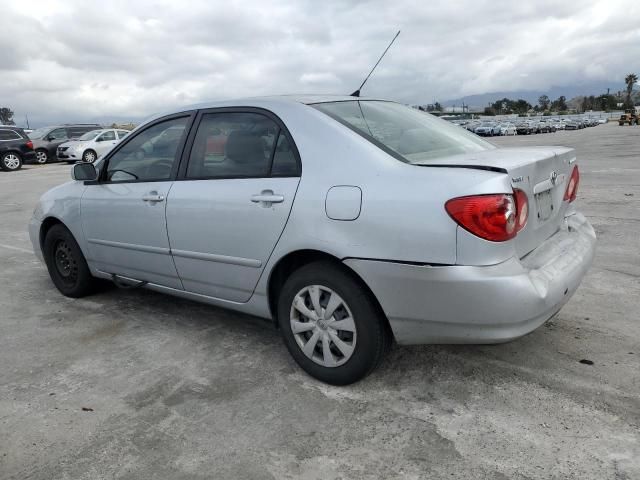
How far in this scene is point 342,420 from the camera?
2.66 m

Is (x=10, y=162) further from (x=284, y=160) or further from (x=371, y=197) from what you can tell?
(x=371, y=197)

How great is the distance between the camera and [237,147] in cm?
333

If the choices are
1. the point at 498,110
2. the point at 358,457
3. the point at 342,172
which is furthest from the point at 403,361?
the point at 498,110

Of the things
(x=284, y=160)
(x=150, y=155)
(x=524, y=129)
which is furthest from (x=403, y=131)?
(x=524, y=129)

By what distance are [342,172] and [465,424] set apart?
1.34 m

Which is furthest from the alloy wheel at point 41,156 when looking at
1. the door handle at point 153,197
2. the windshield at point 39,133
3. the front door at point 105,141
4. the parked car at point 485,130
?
the parked car at point 485,130

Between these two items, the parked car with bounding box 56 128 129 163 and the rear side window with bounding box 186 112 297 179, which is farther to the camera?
the parked car with bounding box 56 128 129 163

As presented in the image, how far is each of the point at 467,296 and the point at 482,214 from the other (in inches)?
14.6

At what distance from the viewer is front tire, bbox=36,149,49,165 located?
947 inches

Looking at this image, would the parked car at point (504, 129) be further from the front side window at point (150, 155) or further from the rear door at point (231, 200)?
the rear door at point (231, 200)

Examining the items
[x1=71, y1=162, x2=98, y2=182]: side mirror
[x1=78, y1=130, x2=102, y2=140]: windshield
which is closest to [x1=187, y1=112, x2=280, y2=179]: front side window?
[x1=71, y1=162, x2=98, y2=182]: side mirror

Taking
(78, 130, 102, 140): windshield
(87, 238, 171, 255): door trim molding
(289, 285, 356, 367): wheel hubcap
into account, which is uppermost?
(78, 130, 102, 140): windshield

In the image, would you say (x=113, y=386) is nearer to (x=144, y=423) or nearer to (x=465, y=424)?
(x=144, y=423)

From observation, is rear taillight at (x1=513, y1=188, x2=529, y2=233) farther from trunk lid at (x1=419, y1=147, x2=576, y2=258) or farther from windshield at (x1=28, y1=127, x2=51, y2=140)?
windshield at (x1=28, y1=127, x2=51, y2=140)
